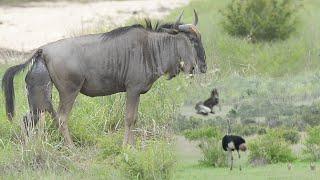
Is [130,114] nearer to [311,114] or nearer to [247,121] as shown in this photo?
[247,121]

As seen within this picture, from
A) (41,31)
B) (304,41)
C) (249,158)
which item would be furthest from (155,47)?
(41,31)

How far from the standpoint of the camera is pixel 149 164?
36.6ft

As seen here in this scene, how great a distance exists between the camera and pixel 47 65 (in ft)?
46.5

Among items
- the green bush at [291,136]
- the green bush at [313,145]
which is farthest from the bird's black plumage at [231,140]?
the green bush at [291,136]

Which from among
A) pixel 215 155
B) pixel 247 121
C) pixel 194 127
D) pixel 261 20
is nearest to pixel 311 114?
pixel 247 121

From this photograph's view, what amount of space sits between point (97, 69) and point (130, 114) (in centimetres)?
84

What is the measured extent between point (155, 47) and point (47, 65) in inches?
64.7

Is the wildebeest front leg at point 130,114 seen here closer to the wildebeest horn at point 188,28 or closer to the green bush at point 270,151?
the wildebeest horn at point 188,28

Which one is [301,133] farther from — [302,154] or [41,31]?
[41,31]

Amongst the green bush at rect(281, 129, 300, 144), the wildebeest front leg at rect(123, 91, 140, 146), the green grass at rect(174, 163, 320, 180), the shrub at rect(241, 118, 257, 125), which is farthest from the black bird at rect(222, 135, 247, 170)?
the shrub at rect(241, 118, 257, 125)

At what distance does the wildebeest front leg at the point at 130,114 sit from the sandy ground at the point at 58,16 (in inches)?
563

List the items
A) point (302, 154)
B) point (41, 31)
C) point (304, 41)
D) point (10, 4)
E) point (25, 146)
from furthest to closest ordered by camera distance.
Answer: point (10, 4) → point (41, 31) → point (304, 41) → point (302, 154) → point (25, 146)

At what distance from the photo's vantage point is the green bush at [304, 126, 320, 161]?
43.2ft

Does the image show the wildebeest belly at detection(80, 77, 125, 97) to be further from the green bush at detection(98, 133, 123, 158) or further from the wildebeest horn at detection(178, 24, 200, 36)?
the wildebeest horn at detection(178, 24, 200, 36)
